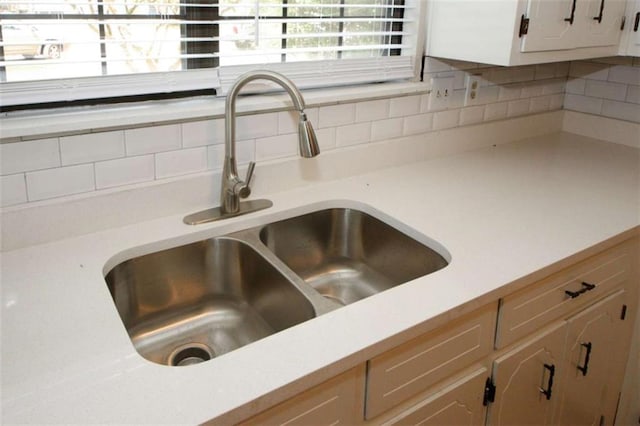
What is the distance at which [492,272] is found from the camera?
4.21 feet

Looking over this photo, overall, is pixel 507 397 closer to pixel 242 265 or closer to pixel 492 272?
pixel 492 272

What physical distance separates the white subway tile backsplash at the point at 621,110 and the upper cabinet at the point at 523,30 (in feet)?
1.29

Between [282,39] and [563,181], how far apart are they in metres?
0.99

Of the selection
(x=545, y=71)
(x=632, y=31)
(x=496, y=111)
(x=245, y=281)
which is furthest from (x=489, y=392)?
(x=545, y=71)

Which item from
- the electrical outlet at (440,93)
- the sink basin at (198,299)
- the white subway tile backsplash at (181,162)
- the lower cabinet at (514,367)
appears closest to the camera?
the lower cabinet at (514,367)

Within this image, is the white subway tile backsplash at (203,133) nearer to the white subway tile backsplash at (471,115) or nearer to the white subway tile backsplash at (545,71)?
the white subway tile backsplash at (471,115)

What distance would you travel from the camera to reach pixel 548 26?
1687 millimetres

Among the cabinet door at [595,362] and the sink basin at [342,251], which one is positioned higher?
the sink basin at [342,251]

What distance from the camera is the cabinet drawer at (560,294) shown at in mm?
1365

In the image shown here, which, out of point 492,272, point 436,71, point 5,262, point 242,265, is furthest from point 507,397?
point 5,262

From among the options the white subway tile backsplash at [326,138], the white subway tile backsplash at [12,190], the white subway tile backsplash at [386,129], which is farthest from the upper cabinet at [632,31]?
the white subway tile backsplash at [12,190]

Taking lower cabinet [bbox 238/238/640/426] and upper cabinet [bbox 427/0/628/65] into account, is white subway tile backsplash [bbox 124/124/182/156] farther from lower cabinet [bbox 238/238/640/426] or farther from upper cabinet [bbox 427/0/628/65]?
upper cabinet [bbox 427/0/628/65]

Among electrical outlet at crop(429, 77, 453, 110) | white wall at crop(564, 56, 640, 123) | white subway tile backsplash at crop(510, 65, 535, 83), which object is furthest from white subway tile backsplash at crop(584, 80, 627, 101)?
electrical outlet at crop(429, 77, 453, 110)

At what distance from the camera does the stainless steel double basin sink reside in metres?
1.34
